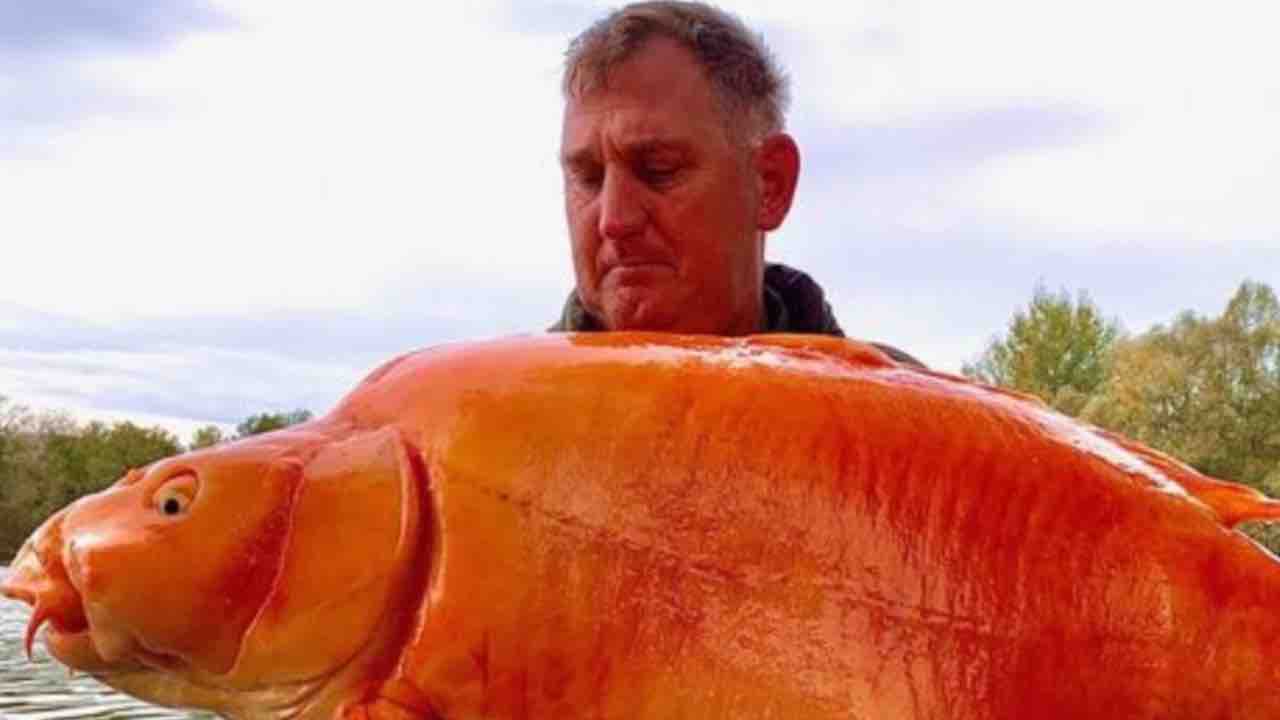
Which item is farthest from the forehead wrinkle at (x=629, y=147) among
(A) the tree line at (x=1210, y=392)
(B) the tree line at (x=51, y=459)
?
(B) the tree line at (x=51, y=459)

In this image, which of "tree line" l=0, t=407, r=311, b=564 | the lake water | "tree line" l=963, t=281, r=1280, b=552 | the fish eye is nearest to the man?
the fish eye

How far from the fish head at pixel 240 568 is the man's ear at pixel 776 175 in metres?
1.97

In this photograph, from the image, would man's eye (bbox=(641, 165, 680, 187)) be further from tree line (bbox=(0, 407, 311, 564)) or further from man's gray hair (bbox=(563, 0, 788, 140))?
tree line (bbox=(0, 407, 311, 564))

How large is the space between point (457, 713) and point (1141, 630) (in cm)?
77

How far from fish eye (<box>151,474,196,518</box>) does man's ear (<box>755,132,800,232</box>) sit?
2028 mm

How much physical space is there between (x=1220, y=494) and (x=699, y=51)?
1956 millimetres

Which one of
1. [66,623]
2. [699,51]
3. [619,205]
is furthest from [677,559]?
[699,51]

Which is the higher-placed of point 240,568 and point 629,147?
point 629,147

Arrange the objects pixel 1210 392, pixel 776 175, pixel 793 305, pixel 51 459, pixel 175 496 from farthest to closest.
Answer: pixel 51 459
pixel 1210 392
pixel 793 305
pixel 776 175
pixel 175 496

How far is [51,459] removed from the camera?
76625 millimetres

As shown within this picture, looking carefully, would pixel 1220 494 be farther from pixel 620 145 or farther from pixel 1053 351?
pixel 1053 351

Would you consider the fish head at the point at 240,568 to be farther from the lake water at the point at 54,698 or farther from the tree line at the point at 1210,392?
the tree line at the point at 1210,392

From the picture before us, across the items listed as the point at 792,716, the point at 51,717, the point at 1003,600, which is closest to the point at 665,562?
the point at 792,716

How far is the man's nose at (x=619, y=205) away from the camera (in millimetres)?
3484
